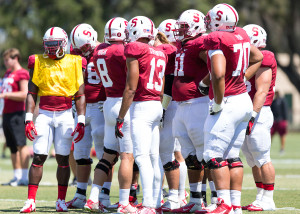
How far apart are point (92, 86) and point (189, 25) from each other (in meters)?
1.73

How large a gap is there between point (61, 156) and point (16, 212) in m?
0.85

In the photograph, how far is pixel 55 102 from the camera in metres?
7.50

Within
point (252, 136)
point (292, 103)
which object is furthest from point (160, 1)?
point (252, 136)

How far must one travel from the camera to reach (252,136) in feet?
25.3

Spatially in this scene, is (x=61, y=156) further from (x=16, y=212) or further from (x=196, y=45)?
(x=196, y=45)

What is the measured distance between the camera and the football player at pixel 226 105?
6.33 m

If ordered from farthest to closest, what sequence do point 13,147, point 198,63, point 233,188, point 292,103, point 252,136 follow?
point 292,103
point 13,147
point 252,136
point 198,63
point 233,188

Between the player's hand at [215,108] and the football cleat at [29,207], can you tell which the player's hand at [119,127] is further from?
the football cleat at [29,207]

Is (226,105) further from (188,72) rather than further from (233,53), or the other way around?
(188,72)

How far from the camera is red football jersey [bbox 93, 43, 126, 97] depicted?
23.6 ft

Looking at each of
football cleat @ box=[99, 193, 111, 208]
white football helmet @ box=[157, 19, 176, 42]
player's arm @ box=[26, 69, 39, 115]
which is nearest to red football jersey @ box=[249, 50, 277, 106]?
white football helmet @ box=[157, 19, 176, 42]

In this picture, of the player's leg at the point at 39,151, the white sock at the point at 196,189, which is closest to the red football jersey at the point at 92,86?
the player's leg at the point at 39,151

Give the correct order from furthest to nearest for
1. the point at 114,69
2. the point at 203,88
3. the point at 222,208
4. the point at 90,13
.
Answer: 1. the point at 90,13
2. the point at 114,69
3. the point at 203,88
4. the point at 222,208

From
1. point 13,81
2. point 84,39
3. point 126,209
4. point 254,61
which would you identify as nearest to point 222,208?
point 126,209
